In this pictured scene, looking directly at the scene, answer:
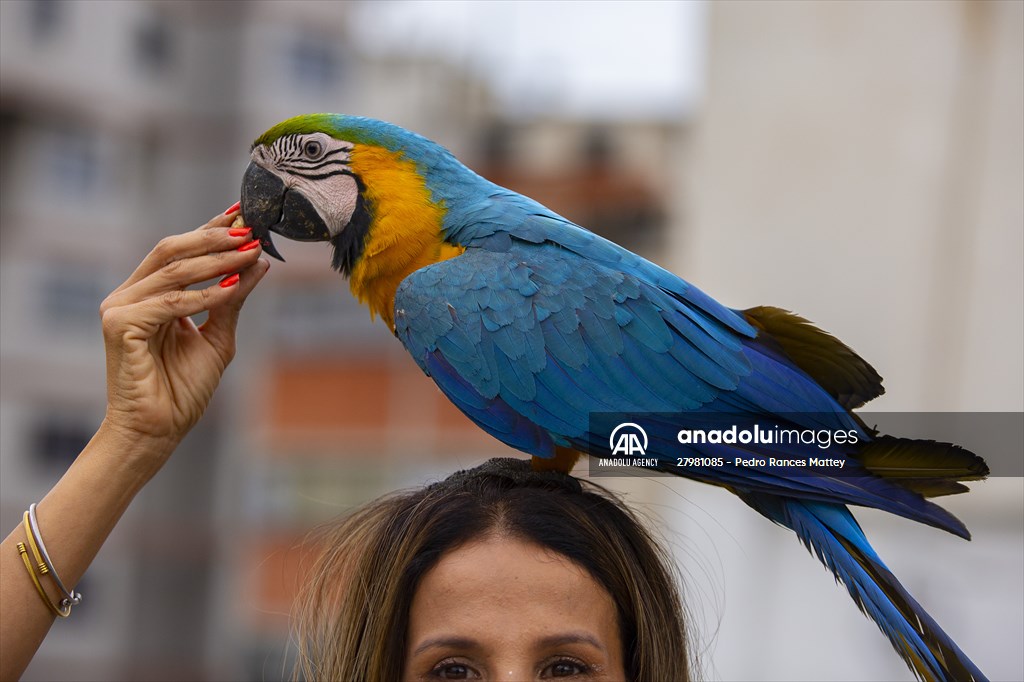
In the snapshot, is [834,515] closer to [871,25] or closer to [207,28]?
[871,25]

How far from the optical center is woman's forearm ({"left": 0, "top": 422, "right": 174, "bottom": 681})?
1620mm

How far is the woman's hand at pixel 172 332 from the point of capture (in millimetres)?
1781

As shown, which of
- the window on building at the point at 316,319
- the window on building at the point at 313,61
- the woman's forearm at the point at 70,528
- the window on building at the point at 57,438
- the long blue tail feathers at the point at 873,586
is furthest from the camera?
the window on building at the point at 313,61

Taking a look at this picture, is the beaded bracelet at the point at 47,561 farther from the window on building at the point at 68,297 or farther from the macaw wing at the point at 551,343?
the window on building at the point at 68,297

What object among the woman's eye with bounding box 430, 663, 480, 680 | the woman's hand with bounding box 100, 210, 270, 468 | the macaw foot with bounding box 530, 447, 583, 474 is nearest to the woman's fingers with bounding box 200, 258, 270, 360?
the woman's hand with bounding box 100, 210, 270, 468

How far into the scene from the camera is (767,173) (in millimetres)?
9602

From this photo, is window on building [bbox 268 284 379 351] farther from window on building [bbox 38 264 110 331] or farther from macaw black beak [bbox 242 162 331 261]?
macaw black beak [bbox 242 162 331 261]

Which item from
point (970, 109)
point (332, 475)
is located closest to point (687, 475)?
point (970, 109)

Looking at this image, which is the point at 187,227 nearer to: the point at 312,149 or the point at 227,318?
the point at 312,149

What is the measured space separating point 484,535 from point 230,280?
26.5 inches

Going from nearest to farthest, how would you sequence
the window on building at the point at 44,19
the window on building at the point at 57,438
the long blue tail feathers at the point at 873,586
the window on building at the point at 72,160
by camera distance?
the long blue tail feathers at the point at 873,586
the window on building at the point at 57,438
the window on building at the point at 44,19
the window on building at the point at 72,160

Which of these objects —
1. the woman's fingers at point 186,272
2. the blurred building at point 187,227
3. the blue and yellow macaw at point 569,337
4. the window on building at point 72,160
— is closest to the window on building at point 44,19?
the blurred building at point 187,227

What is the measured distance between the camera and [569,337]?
6.63ft

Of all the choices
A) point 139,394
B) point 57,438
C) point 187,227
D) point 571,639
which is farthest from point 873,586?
point 187,227
